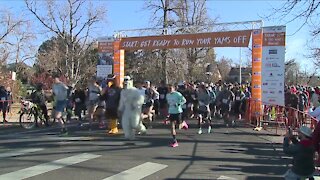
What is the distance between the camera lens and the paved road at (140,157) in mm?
8430

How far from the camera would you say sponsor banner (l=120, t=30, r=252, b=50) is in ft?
62.2

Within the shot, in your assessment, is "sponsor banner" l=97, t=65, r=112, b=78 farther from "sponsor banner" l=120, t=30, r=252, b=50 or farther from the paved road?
the paved road

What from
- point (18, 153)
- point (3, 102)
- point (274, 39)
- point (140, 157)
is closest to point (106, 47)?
point (3, 102)

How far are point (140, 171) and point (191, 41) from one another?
12.8m

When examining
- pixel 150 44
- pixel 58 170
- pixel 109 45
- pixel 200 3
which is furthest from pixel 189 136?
pixel 200 3

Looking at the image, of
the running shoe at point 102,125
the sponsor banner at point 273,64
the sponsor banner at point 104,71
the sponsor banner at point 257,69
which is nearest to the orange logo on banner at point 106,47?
the sponsor banner at point 104,71

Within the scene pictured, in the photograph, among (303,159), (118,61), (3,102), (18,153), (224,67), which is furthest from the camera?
(224,67)

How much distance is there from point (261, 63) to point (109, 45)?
8542mm

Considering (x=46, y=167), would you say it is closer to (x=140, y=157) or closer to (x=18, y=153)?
(x=18, y=153)

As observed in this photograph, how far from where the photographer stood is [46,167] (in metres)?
8.77

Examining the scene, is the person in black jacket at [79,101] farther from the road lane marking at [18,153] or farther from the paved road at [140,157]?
the road lane marking at [18,153]

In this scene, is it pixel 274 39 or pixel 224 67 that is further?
pixel 224 67

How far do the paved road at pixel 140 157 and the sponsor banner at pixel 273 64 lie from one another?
324cm

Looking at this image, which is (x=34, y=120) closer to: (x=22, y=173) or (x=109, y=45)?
(x=109, y=45)
